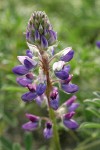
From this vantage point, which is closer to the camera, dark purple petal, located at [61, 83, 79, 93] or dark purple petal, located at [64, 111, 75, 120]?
dark purple petal, located at [61, 83, 79, 93]

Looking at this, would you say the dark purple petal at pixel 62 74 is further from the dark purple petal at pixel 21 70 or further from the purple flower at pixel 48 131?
the purple flower at pixel 48 131

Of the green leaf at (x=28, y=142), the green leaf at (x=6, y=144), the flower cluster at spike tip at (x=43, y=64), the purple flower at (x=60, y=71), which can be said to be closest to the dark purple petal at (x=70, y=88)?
the flower cluster at spike tip at (x=43, y=64)

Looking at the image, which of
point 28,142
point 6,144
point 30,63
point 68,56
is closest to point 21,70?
point 30,63

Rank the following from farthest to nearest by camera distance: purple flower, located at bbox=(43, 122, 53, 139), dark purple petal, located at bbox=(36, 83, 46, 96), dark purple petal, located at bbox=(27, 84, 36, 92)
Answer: purple flower, located at bbox=(43, 122, 53, 139)
dark purple petal, located at bbox=(27, 84, 36, 92)
dark purple petal, located at bbox=(36, 83, 46, 96)

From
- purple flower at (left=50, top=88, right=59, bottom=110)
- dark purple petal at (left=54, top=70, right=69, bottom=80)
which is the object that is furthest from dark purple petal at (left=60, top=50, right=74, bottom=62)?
purple flower at (left=50, top=88, right=59, bottom=110)

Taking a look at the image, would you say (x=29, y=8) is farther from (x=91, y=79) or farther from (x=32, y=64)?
(x=32, y=64)

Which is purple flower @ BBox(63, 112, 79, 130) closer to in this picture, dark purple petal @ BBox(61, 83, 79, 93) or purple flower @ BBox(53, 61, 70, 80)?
dark purple petal @ BBox(61, 83, 79, 93)

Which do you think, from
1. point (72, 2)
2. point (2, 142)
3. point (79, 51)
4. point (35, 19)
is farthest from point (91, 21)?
point (35, 19)

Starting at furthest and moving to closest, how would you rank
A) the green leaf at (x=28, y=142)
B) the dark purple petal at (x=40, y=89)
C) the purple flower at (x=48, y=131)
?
the green leaf at (x=28, y=142) → the purple flower at (x=48, y=131) → the dark purple petal at (x=40, y=89)

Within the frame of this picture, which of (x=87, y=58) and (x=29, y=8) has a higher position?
(x=29, y=8)
